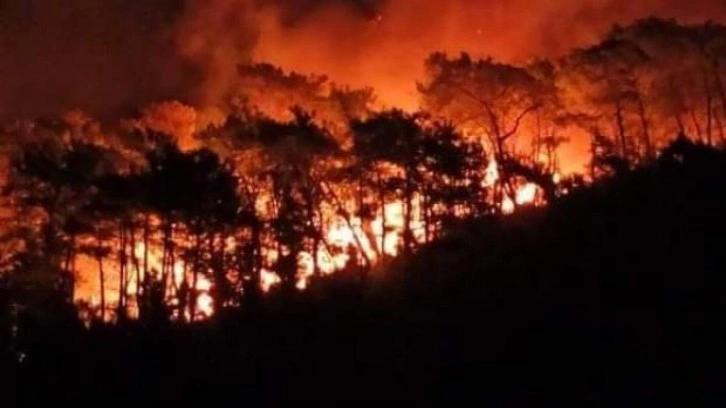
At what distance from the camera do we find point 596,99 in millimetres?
44125

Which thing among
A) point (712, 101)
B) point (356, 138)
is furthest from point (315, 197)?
point (712, 101)

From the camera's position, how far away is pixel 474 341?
16797 mm

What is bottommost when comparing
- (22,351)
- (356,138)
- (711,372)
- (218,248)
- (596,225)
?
(711,372)

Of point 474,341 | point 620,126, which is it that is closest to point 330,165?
point 620,126

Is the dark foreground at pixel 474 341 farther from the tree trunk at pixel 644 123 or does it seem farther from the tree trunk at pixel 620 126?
the tree trunk at pixel 644 123

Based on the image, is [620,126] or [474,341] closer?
[474,341]

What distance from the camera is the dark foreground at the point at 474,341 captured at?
1512 centimetres

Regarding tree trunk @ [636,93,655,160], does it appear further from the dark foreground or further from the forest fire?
the dark foreground

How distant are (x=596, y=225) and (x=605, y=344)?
746 cm

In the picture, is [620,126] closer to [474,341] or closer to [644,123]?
[644,123]

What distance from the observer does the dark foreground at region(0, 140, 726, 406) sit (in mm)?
15117

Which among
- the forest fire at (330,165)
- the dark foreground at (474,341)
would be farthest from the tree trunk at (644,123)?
the dark foreground at (474,341)

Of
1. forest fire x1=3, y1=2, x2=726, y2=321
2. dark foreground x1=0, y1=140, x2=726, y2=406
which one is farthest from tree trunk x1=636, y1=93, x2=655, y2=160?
dark foreground x1=0, y1=140, x2=726, y2=406

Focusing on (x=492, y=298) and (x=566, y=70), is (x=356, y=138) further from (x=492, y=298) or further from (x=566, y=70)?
(x=492, y=298)
